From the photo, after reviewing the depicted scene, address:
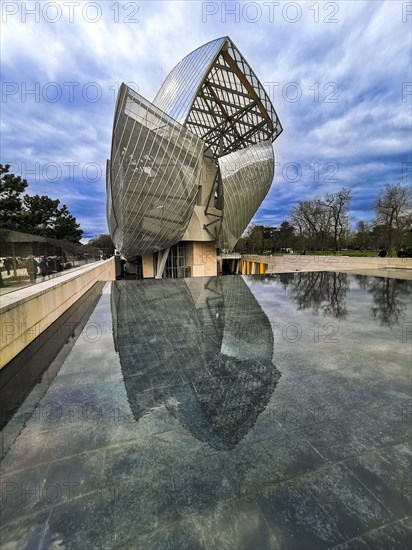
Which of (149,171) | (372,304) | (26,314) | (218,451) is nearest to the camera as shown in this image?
(218,451)

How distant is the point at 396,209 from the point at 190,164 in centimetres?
2749

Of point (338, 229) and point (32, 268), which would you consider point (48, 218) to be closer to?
point (32, 268)

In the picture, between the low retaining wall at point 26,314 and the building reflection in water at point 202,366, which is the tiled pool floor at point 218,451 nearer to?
the building reflection in water at point 202,366

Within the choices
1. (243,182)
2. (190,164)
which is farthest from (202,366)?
(243,182)

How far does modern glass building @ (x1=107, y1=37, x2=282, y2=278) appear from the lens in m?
17.7

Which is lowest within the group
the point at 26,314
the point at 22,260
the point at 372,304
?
the point at 372,304

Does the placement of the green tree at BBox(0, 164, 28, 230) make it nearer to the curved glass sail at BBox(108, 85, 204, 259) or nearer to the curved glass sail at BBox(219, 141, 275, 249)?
the curved glass sail at BBox(108, 85, 204, 259)

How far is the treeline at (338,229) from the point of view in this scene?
33469mm

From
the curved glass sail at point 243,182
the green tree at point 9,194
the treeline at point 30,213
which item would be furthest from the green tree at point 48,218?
the curved glass sail at point 243,182

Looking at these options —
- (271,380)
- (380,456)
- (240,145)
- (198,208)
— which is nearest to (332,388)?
(271,380)

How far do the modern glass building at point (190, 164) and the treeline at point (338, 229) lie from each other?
15.7 m

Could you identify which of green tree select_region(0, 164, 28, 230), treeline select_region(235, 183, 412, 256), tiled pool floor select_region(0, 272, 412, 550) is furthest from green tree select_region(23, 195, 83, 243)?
treeline select_region(235, 183, 412, 256)

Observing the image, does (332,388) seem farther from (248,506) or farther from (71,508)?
(71,508)

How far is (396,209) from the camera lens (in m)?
32.6
